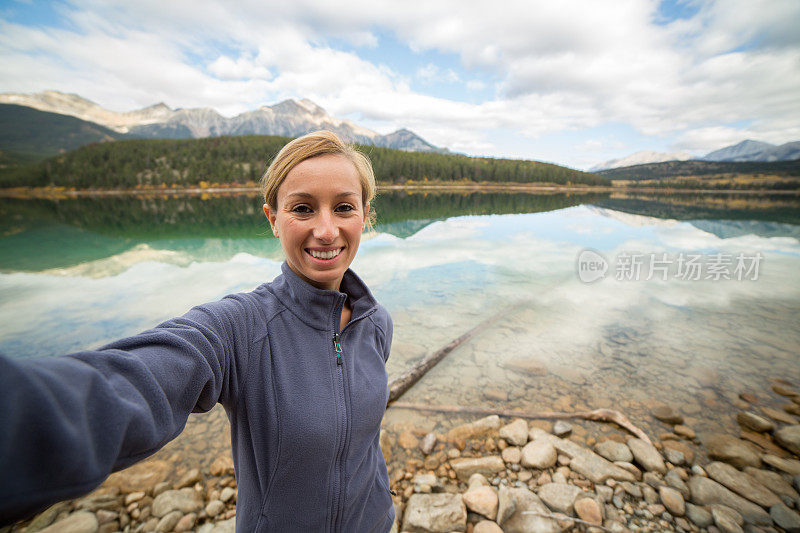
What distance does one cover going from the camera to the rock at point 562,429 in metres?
5.15

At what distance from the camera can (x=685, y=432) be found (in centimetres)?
528

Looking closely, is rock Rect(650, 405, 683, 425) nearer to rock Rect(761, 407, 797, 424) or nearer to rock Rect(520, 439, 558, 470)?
rock Rect(761, 407, 797, 424)

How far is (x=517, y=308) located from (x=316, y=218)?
9826 mm

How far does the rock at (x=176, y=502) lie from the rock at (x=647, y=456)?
5558 millimetres

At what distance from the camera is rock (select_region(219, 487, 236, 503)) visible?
397 centimetres

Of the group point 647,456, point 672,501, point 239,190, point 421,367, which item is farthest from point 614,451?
point 239,190

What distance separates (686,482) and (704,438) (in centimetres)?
147

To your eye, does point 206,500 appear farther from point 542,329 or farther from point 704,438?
point 542,329

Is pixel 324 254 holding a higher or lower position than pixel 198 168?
lower

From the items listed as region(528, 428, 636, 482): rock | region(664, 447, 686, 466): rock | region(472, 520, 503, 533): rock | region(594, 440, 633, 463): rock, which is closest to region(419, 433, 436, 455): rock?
region(472, 520, 503, 533): rock

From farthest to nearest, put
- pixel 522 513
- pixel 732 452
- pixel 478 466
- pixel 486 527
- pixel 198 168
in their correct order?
pixel 198 168 < pixel 732 452 < pixel 478 466 < pixel 522 513 < pixel 486 527

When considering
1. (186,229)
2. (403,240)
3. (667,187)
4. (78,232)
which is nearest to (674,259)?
(403,240)

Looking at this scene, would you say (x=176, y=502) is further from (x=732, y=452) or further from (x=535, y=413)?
(x=732, y=452)

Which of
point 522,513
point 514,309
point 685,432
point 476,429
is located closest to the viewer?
point 522,513
